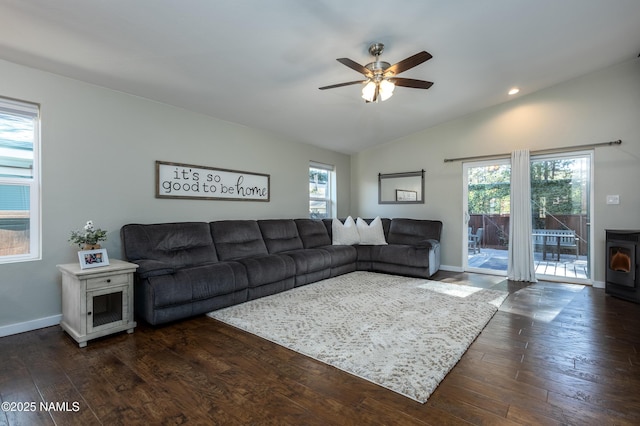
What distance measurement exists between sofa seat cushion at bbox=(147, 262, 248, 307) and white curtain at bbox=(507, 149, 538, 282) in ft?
13.4

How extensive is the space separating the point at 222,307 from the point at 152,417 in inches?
64.6

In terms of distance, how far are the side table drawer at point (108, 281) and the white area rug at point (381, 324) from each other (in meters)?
0.88

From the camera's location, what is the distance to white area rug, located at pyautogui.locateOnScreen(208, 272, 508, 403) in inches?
79.8

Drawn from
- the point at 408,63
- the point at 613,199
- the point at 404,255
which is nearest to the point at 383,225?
the point at 404,255

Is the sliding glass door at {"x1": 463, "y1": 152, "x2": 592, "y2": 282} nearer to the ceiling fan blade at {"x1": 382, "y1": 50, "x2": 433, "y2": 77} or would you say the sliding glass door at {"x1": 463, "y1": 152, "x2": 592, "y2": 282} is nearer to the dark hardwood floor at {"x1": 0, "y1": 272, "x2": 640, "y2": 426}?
the dark hardwood floor at {"x1": 0, "y1": 272, "x2": 640, "y2": 426}

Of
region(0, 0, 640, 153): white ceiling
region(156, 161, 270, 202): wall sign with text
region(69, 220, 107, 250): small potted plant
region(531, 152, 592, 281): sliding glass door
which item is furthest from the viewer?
region(531, 152, 592, 281): sliding glass door

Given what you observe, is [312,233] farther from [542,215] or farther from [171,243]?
[542,215]

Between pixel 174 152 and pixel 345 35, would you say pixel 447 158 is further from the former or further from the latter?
pixel 174 152

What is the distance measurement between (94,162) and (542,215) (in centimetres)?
596

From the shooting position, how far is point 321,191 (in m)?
6.15

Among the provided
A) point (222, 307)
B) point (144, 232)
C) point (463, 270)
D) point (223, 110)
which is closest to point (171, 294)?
point (222, 307)

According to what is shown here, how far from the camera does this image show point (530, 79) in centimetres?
411

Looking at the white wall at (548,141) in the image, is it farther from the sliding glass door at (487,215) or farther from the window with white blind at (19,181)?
the window with white blind at (19,181)

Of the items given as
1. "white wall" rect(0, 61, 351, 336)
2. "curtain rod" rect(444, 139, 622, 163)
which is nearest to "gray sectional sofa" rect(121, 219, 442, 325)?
"white wall" rect(0, 61, 351, 336)
